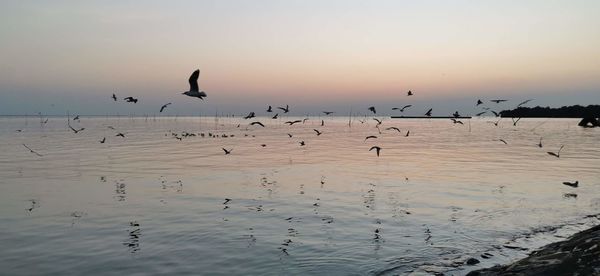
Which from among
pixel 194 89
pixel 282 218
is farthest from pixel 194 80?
pixel 282 218

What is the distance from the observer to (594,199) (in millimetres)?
22516

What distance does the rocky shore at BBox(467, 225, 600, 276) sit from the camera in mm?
9070

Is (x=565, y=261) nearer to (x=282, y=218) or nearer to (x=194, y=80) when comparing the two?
(x=282, y=218)

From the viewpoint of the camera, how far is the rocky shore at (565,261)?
9070 mm

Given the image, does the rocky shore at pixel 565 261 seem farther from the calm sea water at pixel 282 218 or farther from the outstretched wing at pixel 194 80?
the outstretched wing at pixel 194 80

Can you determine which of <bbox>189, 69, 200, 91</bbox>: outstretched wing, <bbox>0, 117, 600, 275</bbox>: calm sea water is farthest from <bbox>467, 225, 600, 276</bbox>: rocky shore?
<bbox>189, 69, 200, 91</bbox>: outstretched wing

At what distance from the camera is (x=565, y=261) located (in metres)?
9.80

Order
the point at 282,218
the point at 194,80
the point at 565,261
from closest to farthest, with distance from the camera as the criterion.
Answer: the point at 565,261 < the point at 194,80 < the point at 282,218

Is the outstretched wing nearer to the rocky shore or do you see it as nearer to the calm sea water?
the calm sea water

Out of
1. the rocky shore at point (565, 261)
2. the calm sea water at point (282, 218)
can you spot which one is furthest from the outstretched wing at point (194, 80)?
the rocky shore at point (565, 261)

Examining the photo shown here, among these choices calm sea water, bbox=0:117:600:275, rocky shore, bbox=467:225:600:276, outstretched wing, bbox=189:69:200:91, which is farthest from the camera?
outstretched wing, bbox=189:69:200:91

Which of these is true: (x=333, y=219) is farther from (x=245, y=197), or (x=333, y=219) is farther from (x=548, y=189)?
(x=548, y=189)

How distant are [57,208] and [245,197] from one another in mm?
8853

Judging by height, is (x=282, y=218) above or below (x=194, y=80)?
below
